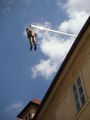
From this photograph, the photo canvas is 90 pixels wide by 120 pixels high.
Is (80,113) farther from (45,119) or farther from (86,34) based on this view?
(45,119)

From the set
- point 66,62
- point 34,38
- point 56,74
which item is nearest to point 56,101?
point 56,74

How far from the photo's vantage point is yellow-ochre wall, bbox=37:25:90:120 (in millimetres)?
13016

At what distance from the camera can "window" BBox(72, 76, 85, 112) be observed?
43.0ft

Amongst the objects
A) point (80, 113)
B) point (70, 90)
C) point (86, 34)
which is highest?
point (86, 34)

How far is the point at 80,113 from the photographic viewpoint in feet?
41.8

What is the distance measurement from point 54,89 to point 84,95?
3.70 meters

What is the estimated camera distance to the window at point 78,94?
13113 mm

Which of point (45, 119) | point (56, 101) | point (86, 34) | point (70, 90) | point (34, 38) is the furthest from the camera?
point (45, 119)

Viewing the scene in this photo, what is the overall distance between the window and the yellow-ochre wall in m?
0.29

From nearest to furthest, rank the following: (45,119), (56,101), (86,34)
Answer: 1. (86,34)
2. (56,101)
3. (45,119)

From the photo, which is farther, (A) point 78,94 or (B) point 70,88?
(B) point 70,88

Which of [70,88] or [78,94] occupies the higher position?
[70,88]

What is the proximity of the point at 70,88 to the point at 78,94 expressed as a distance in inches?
46.4

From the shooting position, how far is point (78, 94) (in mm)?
13695
